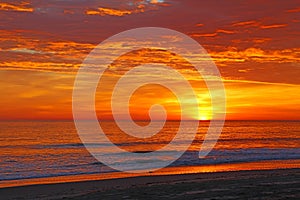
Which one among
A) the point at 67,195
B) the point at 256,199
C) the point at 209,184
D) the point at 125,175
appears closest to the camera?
the point at 256,199

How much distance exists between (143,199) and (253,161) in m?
22.2

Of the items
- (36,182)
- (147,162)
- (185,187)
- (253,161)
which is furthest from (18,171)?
(253,161)

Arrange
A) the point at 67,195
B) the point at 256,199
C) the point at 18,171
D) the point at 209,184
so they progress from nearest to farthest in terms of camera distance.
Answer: the point at 256,199 < the point at 67,195 < the point at 209,184 < the point at 18,171

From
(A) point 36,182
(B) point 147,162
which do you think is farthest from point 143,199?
(B) point 147,162

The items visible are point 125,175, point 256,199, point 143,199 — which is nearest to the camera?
point 256,199

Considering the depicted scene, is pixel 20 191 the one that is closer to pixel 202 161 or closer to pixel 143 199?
pixel 143 199

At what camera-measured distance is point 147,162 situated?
114 ft

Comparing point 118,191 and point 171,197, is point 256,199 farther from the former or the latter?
point 118,191

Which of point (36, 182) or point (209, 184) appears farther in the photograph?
point (36, 182)

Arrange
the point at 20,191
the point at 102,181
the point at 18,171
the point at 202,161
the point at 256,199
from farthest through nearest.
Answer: the point at 202,161
the point at 18,171
the point at 102,181
the point at 20,191
the point at 256,199

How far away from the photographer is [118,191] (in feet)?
57.3

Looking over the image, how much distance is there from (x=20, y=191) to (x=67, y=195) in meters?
3.95

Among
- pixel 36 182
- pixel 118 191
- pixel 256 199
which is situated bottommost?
pixel 256 199

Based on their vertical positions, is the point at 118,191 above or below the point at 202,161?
below
